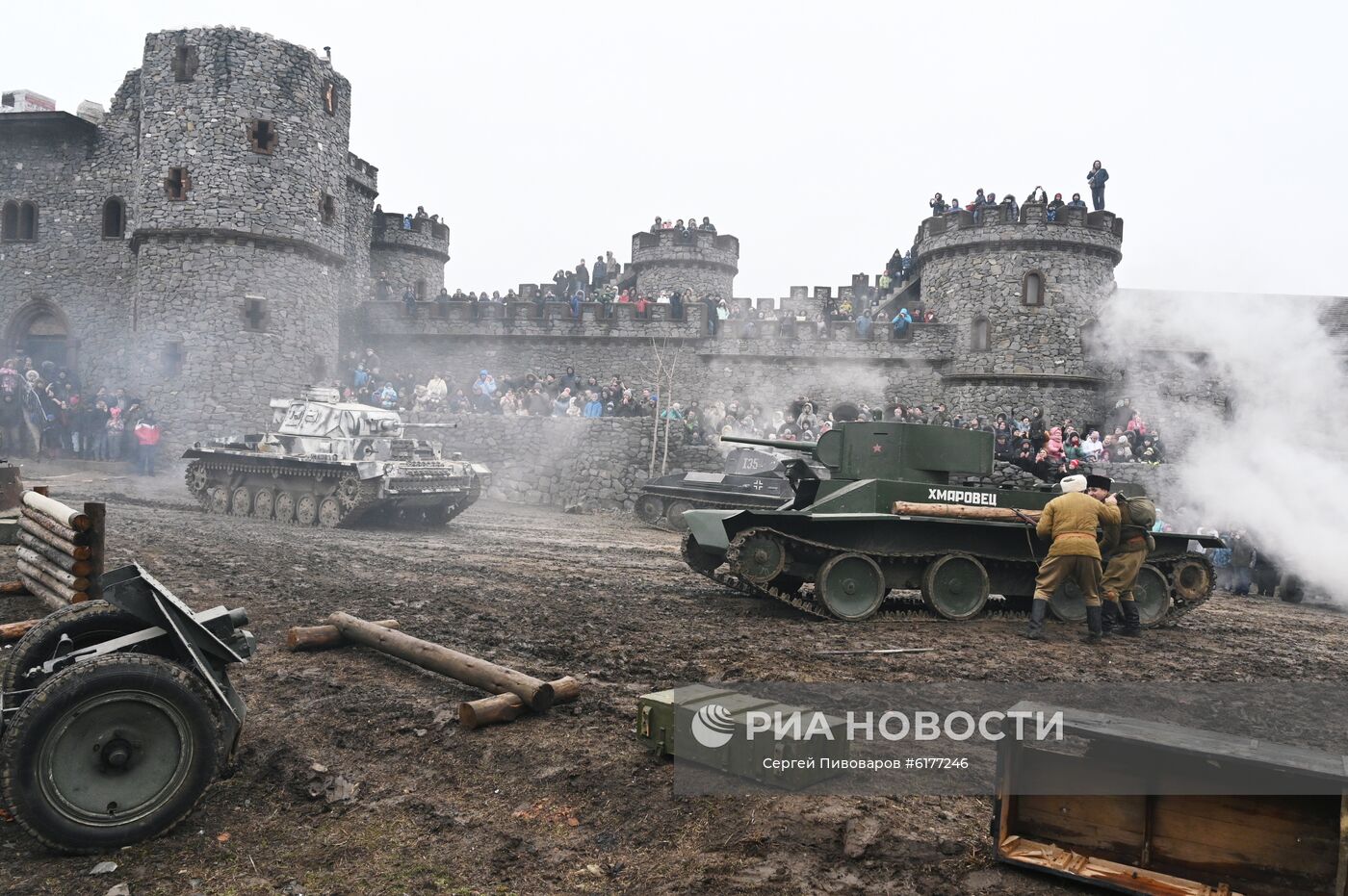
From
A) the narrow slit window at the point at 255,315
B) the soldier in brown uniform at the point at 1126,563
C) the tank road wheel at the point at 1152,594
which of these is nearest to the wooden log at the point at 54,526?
the soldier in brown uniform at the point at 1126,563

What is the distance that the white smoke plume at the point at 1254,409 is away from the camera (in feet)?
43.8

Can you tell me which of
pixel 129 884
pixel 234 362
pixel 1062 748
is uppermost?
pixel 234 362

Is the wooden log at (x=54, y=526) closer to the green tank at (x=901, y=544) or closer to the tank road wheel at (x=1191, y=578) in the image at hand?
the green tank at (x=901, y=544)

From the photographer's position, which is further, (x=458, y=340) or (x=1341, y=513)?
(x=458, y=340)

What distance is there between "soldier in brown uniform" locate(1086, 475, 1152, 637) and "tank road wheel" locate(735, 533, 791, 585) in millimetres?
3491

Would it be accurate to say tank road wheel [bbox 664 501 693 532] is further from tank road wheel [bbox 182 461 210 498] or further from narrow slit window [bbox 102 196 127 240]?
narrow slit window [bbox 102 196 127 240]

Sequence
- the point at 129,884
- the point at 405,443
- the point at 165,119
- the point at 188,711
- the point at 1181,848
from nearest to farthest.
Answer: the point at 1181,848 → the point at 129,884 → the point at 188,711 → the point at 405,443 → the point at 165,119

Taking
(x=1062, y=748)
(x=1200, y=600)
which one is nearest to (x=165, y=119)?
(x=1200, y=600)

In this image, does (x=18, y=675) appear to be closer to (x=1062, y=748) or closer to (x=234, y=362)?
(x=1062, y=748)

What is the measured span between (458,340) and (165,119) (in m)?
10.3

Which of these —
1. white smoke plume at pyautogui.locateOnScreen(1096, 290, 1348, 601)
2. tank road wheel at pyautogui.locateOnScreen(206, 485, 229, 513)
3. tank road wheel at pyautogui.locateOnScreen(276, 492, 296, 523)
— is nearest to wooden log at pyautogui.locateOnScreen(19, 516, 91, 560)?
tank road wheel at pyautogui.locateOnScreen(276, 492, 296, 523)

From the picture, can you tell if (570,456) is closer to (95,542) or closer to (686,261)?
(686,261)

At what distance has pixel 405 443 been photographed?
726 inches

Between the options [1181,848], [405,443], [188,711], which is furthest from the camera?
[405,443]
